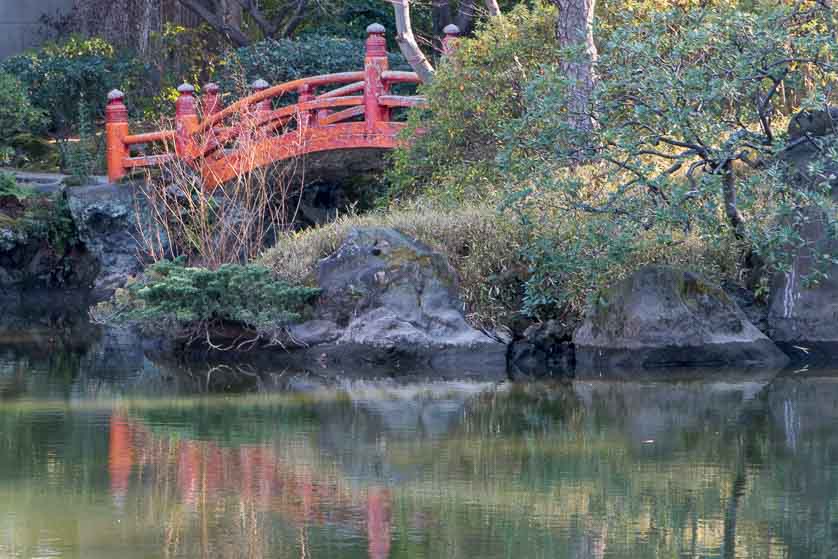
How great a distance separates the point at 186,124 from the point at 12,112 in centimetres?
438

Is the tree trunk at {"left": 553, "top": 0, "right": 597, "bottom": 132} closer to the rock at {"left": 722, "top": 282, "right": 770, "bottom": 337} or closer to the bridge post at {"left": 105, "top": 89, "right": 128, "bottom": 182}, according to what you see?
the rock at {"left": 722, "top": 282, "right": 770, "bottom": 337}

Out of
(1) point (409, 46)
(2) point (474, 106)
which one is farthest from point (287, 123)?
(2) point (474, 106)

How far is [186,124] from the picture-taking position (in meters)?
17.2

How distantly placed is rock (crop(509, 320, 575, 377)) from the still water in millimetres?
1210

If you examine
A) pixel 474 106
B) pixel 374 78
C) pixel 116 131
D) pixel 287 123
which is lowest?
pixel 474 106

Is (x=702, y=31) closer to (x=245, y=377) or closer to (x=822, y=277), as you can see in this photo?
(x=822, y=277)

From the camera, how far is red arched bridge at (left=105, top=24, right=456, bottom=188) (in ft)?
53.0

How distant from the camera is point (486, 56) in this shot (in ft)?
49.4

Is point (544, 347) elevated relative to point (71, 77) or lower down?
lower down

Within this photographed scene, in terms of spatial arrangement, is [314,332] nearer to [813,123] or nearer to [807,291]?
[807,291]

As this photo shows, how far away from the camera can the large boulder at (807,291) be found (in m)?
12.8

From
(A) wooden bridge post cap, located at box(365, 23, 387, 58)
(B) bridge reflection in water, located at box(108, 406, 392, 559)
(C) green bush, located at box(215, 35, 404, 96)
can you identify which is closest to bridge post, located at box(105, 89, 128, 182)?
(C) green bush, located at box(215, 35, 404, 96)

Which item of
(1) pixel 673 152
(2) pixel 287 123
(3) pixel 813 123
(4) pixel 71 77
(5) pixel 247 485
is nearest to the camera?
(5) pixel 247 485

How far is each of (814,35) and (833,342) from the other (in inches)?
117
